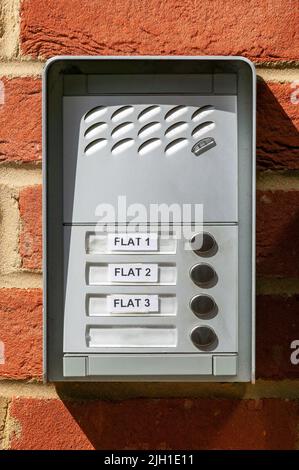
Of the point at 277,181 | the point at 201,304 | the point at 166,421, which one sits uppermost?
the point at 277,181

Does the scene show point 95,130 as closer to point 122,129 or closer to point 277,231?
point 122,129

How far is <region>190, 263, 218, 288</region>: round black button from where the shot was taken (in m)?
0.59

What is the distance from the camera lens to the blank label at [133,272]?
59 centimetres

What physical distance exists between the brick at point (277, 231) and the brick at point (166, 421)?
0.13m

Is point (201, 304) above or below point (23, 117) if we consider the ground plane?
below

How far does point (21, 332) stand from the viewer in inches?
26.1

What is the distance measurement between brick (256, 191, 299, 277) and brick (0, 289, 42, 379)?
0.22 metres

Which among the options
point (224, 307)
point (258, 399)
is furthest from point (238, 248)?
point (258, 399)

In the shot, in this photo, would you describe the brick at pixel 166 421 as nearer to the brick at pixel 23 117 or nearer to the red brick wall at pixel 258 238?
the red brick wall at pixel 258 238

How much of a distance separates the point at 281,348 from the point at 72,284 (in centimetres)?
22

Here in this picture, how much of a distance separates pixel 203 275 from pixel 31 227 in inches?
7.1

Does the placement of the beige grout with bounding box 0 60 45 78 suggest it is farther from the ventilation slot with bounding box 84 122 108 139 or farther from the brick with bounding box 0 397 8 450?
the brick with bounding box 0 397 8 450

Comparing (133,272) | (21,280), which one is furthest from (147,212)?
(21,280)

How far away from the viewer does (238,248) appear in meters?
0.60
